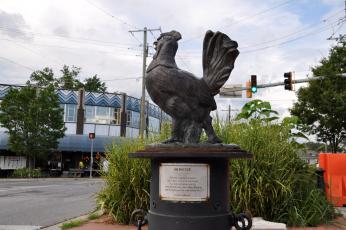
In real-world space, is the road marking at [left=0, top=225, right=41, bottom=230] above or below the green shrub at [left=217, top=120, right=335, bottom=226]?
below

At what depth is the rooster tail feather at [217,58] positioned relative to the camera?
5859 mm

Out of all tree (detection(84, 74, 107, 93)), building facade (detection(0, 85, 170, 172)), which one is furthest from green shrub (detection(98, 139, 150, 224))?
tree (detection(84, 74, 107, 93))

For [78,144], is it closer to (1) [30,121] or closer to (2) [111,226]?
(1) [30,121]

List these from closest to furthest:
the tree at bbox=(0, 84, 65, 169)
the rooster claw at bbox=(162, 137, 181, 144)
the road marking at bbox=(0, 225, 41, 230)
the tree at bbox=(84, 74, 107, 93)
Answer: the rooster claw at bbox=(162, 137, 181, 144), the road marking at bbox=(0, 225, 41, 230), the tree at bbox=(0, 84, 65, 169), the tree at bbox=(84, 74, 107, 93)

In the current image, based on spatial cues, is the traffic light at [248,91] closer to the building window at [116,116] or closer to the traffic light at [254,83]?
the traffic light at [254,83]

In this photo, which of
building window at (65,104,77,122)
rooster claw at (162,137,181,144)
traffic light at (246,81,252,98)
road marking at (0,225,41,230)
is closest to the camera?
rooster claw at (162,137,181,144)

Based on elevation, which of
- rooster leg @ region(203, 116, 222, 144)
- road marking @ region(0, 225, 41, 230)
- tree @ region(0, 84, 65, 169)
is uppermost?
tree @ region(0, 84, 65, 169)

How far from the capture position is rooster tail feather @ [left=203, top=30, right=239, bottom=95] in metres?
5.86

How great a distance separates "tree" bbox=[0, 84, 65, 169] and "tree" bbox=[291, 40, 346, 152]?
62.4 ft

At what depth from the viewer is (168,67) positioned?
5754 mm

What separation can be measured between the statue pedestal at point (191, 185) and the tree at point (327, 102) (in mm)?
20369

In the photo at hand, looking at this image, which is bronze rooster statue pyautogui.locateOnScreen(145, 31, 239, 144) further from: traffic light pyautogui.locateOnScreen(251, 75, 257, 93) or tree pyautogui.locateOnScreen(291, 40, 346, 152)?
tree pyautogui.locateOnScreen(291, 40, 346, 152)

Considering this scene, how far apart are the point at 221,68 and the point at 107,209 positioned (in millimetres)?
4785

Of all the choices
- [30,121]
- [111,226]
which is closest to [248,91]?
[111,226]
